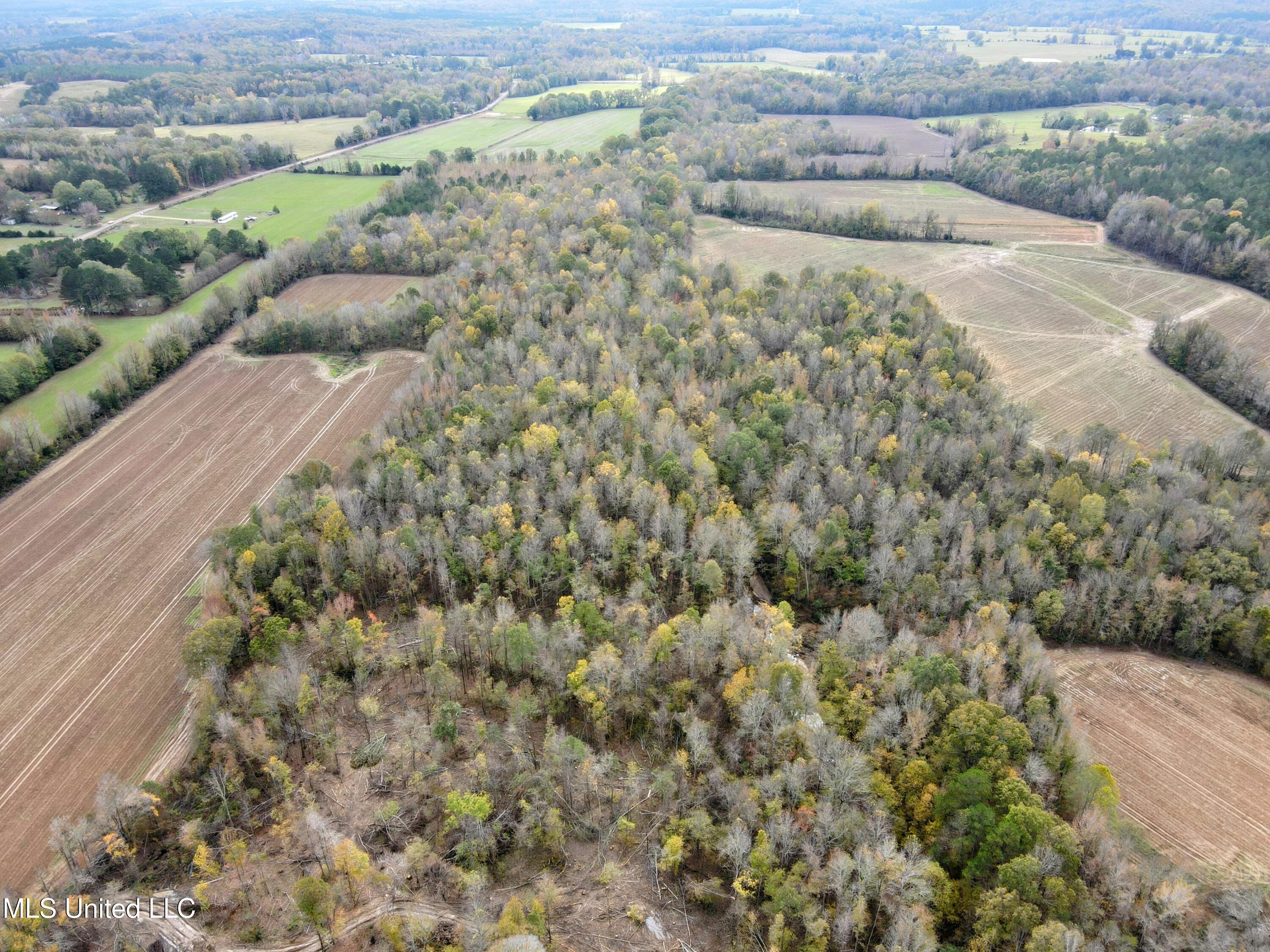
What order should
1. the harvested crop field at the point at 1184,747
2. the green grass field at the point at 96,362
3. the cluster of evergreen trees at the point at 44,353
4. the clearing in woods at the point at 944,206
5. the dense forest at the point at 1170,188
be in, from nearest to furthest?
the harvested crop field at the point at 1184,747 < the green grass field at the point at 96,362 < the cluster of evergreen trees at the point at 44,353 < the dense forest at the point at 1170,188 < the clearing in woods at the point at 944,206

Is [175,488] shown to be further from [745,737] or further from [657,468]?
[745,737]

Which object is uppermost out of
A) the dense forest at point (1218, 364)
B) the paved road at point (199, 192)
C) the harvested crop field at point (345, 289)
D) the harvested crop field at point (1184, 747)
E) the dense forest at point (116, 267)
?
the paved road at point (199, 192)

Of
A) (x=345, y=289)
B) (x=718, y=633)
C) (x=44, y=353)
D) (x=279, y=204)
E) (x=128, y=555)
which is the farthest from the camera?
(x=279, y=204)

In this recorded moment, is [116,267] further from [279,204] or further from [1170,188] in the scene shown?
[1170,188]

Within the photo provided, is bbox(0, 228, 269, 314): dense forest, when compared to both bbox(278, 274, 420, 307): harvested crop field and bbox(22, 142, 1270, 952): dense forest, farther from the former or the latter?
bbox(22, 142, 1270, 952): dense forest

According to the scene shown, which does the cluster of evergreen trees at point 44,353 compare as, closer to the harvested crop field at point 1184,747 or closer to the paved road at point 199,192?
the paved road at point 199,192

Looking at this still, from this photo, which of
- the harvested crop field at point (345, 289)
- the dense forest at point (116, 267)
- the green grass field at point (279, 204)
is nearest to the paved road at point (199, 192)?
the green grass field at point (279, 204)

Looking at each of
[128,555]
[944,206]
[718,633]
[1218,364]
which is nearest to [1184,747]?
[718,633]
